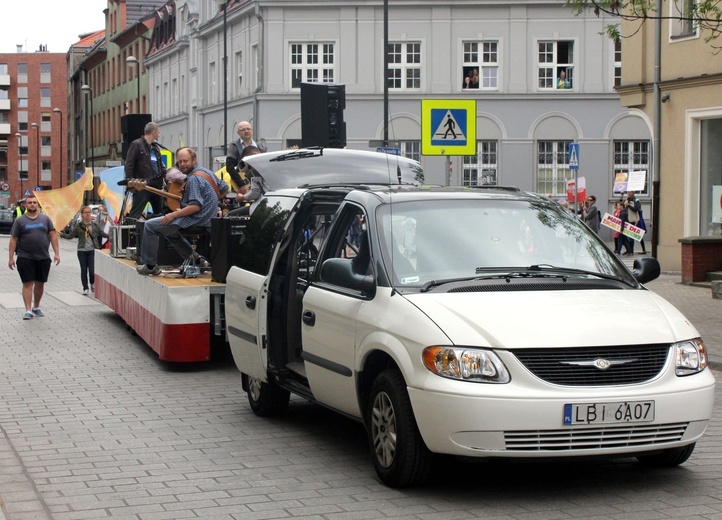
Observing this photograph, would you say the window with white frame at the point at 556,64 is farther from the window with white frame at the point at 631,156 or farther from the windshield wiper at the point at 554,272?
the windshield wiper at the point at 554,272

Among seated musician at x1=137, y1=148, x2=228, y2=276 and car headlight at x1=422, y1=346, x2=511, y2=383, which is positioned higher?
seated musician at x1=137, y1=148, x2=228, y2=276

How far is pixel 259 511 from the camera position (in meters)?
6.44

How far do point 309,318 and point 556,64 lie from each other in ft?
137

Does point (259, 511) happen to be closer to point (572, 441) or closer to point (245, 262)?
point (572, 441)

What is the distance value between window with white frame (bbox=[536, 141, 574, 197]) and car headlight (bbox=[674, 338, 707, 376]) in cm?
4121

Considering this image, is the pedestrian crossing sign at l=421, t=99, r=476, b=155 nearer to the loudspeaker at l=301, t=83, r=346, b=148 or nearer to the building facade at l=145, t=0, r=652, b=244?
the loudspeaker at l=301, t=83, r=346, b=148

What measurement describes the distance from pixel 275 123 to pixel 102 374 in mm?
37303

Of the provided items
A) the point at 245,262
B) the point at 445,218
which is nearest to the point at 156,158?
the point at 245,262

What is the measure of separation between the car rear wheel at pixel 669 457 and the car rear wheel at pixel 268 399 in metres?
3.00

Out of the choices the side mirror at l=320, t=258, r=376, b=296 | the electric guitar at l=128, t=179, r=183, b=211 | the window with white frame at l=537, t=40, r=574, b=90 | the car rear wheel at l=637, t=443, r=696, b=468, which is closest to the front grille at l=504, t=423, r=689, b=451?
the car rear wheel at l=637, t=443, r=696, b=468

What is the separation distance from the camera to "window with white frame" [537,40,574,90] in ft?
158

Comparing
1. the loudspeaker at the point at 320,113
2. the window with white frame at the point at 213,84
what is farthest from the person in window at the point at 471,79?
the loudspeaker at the point at 320,113

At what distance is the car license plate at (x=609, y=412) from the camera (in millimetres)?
6324

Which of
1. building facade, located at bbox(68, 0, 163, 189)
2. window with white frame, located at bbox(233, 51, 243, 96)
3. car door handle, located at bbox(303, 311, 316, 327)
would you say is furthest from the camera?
building facade, located at bbox(68, 0, 163, 189)
